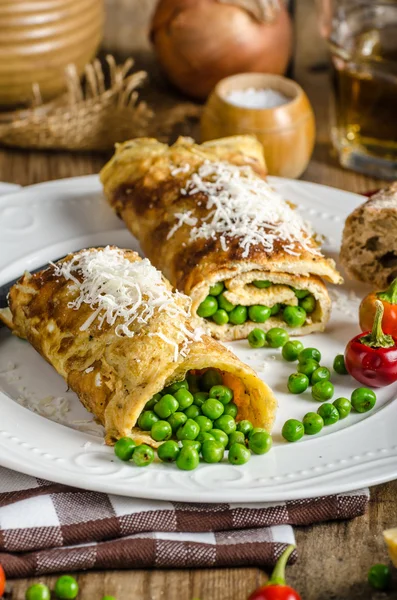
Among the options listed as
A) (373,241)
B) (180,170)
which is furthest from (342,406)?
(180,170)

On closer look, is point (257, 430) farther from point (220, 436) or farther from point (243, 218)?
point (243, 218)

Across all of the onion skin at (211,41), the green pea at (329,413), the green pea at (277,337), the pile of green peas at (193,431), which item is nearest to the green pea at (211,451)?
the pile of green peas at (193,431)

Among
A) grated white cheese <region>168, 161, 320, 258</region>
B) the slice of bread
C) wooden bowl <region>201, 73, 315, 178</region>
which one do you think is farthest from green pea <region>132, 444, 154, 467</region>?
wooden bowl <region>201, 73, 315, 178</region>

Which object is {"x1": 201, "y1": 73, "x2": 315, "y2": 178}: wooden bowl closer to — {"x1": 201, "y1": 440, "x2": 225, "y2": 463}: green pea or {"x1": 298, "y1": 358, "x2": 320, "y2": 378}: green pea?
{"x1": 298, "y1": 358, "x2": 320, "y2": 378}: green pea

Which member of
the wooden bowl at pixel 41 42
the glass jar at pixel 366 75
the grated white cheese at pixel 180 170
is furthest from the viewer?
the wooden bowl at pixel 41 42

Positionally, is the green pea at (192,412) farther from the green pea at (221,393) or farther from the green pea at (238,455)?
the green pea at (238,455)

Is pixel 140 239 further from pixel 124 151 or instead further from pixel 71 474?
pixel 71 474
